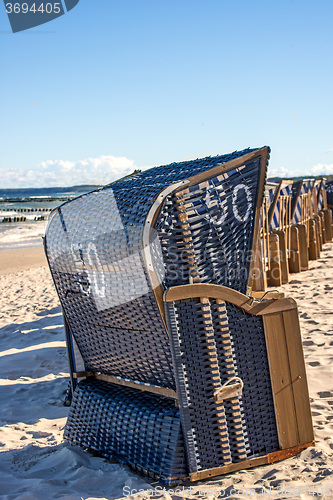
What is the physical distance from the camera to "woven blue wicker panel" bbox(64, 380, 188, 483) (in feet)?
8.16

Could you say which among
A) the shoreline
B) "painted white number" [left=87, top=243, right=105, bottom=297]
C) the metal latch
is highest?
"painted white number" [left=87, top=243, right=105, bottom=297]

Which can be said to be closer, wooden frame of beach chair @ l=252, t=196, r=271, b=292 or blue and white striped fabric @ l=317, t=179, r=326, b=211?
wooden frame of beach chair @ l=252, t=196, r=271, b=292

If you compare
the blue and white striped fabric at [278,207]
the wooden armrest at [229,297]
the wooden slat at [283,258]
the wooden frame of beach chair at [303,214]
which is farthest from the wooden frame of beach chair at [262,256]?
the wooden armrest at [229,297]

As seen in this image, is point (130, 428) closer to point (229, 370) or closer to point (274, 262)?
point (229, 370)

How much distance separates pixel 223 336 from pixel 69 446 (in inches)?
49.5

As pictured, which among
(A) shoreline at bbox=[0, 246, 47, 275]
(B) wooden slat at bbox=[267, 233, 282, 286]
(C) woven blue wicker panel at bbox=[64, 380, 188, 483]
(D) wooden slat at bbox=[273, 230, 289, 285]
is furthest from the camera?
(A) shoreline at bbox=[0, 246, 47, 275]

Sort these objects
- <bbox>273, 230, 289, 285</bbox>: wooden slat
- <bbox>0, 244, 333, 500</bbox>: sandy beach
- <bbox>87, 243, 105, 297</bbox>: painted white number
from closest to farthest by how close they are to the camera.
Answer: <bbox>0, 244, 333, 500</bbox>: sandy beach, <bbox>87, 243, 105, 297</bbox>: painted white number, <bbox>273, 230, 289, 285</bbox>: wooden slat

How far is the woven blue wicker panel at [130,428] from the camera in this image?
2488 mm

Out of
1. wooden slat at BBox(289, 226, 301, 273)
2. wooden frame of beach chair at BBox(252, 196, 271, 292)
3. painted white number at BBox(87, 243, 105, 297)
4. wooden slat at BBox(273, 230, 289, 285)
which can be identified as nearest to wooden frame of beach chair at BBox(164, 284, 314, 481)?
painted white number at BBox(87, 243, 105, 297)

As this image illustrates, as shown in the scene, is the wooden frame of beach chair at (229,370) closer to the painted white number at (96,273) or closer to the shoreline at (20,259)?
the painted white number at (96,273)

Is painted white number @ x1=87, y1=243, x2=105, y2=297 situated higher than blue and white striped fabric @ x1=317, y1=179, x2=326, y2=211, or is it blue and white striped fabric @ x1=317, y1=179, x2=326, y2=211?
painted white number @ x1=87, y1=243, x2=105, y2=297

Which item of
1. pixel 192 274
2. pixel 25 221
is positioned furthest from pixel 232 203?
pixel 25 221

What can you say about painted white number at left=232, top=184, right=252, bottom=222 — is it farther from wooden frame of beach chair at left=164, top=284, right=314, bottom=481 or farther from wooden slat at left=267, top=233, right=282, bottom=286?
wooden slat at left=267, top=233, right=282, bottom=286

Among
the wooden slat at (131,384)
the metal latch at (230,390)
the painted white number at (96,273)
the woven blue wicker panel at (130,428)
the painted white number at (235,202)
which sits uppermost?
the painted white number at (235,202)
